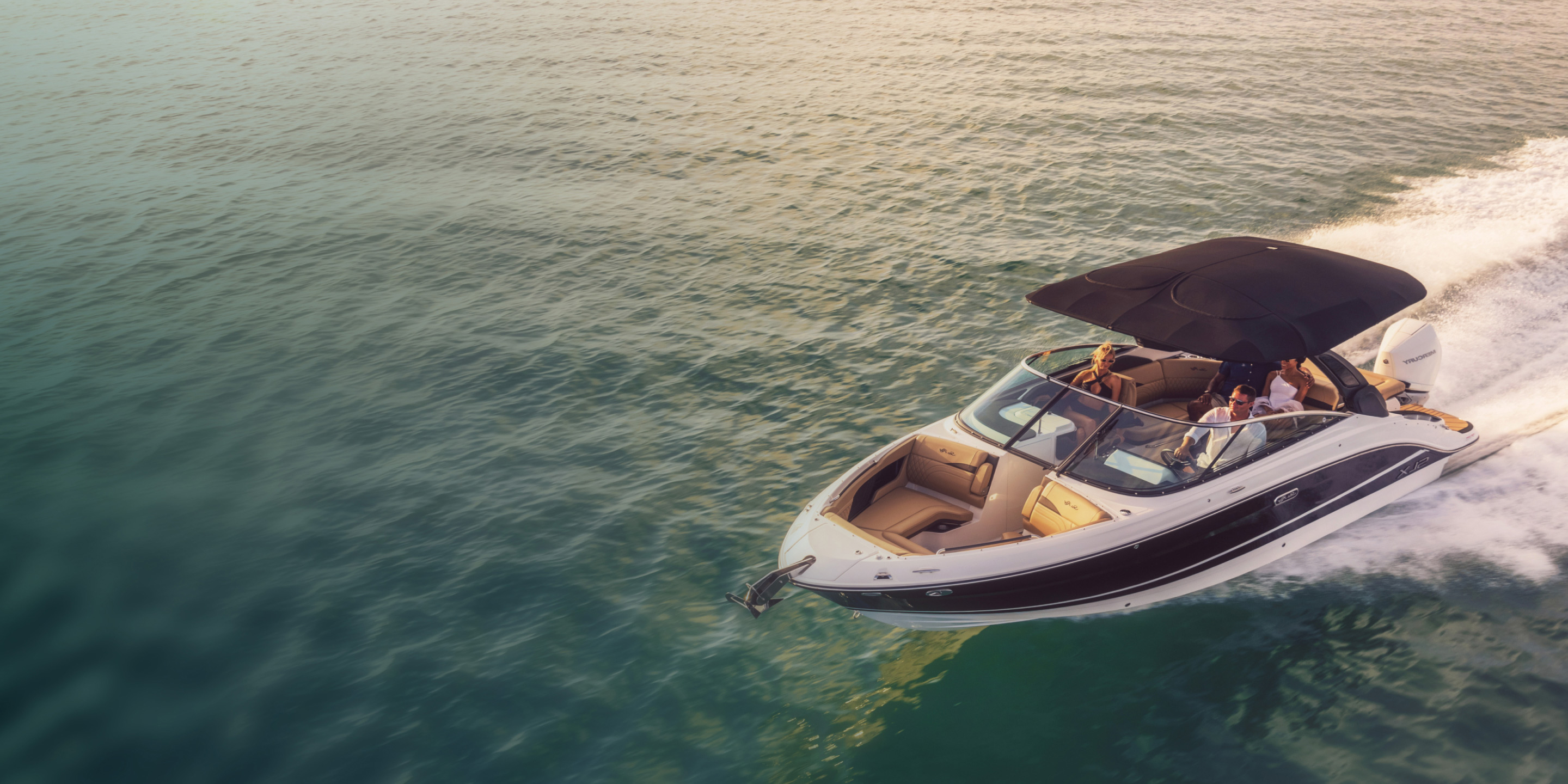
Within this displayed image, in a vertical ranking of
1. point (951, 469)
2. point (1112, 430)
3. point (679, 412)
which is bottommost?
point (679, 412)

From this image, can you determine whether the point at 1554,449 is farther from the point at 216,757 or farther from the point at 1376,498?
the point at 216,757

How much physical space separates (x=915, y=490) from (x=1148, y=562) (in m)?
2.48

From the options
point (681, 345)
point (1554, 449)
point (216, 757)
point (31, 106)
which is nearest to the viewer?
point (216, 757)

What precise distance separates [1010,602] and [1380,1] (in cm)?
4623

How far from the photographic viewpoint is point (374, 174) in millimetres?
25938

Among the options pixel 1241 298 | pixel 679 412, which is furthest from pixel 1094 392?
pixel 679 412

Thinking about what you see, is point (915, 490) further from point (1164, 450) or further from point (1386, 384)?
point (1386, 384)

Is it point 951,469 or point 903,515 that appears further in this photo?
point 951,469

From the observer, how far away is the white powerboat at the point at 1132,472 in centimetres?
849

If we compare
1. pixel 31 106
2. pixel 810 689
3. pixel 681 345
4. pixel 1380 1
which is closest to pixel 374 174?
pixel 681 345

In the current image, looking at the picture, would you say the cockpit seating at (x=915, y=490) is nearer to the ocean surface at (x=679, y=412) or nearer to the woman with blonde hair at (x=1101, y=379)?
the ocean surface at (x=679, y=412)

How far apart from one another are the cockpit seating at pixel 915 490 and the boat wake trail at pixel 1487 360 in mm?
3296

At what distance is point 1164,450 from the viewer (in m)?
9.07

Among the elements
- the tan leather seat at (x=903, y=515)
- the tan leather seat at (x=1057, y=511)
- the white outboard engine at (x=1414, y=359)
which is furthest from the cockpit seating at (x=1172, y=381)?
the tan leather seat at (x=903, y=515)
